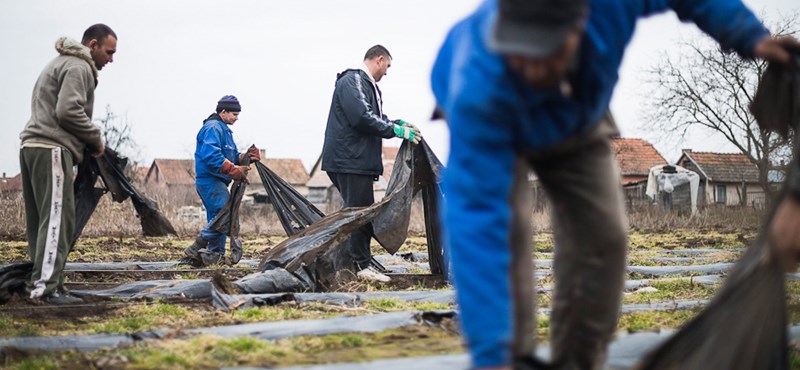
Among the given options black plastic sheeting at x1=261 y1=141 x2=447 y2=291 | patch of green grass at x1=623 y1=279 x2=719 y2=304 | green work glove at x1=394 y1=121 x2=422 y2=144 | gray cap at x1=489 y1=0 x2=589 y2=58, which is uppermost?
green work glove at x1=394 y1=121 x2=422 y2=144

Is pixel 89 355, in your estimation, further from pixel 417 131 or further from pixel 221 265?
pixel 221 265

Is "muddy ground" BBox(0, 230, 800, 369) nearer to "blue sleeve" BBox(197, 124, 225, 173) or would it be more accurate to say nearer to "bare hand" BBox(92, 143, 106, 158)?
"bare hand" BBox(92, 143, 106, 158)

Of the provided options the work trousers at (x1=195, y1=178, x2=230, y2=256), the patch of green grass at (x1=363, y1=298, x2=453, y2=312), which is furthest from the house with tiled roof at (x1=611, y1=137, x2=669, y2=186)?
the patch of green grass at (x1=363, y1=298, x2=453, y2=312)

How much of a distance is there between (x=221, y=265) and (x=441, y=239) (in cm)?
299

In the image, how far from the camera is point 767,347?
2.38 metres

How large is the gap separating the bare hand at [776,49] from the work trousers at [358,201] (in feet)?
16.3

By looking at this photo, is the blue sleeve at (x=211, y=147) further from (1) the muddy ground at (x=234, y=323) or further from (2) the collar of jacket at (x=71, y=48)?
(2) the collar of jacket at (x=71, y=48)

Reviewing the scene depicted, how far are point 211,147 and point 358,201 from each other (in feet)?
8.04

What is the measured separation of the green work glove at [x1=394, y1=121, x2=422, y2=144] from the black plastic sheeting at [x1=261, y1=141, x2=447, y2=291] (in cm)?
9

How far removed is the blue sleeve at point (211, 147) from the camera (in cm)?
931

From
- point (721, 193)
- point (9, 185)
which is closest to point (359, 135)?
point (9, 185)

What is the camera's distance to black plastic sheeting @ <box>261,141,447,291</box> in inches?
273

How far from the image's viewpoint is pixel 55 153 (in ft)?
19.4

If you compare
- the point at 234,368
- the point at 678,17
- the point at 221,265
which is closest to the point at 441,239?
the point at 221,265
